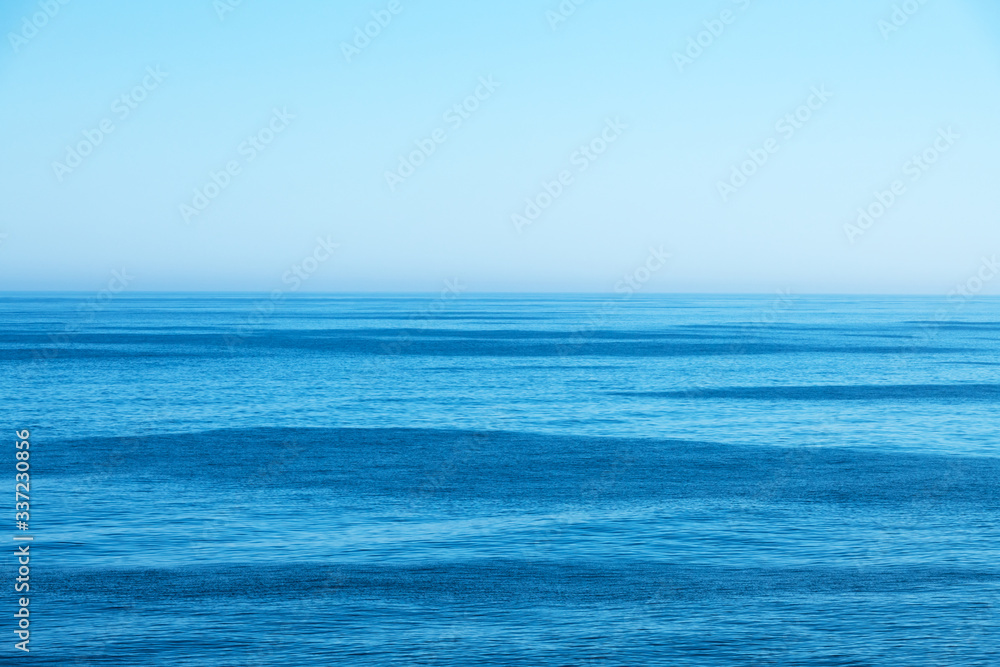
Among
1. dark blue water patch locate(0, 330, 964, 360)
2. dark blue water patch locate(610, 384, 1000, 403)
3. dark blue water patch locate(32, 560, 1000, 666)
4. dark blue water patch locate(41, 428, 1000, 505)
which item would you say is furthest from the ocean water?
dark blue water patch locate(0, 330, 964, 360)

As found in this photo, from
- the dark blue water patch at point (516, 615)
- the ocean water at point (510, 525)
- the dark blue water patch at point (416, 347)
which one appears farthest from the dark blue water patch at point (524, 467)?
the dark blue water patch at point (416, 347)

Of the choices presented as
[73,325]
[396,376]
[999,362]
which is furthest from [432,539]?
[73,325]

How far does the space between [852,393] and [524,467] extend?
2840cm

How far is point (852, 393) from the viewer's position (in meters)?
53.1

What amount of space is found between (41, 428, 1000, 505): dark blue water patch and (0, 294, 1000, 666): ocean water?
159 mm

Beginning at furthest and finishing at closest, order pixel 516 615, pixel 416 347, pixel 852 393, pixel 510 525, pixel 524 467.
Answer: pixel 416 347 < pixel 852 393 < pixel 524 467 < pixel 510 525 < pixel 516 615

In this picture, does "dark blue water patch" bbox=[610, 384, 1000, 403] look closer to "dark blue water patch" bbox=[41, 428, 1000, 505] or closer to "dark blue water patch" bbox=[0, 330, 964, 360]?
"dark blue water patch" bbox=[41, 428, 1000, 505]

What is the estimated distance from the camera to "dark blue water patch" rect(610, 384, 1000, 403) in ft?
165

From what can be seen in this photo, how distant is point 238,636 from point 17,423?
2856 centimetres

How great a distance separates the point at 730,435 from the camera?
124ft

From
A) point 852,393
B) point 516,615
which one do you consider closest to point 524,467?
point 516,615

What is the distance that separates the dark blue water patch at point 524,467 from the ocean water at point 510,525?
0.52ft

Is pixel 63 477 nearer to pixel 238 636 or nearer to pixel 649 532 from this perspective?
pixel 238 636

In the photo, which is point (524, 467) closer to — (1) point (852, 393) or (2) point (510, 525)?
(2) point (510, 525)
